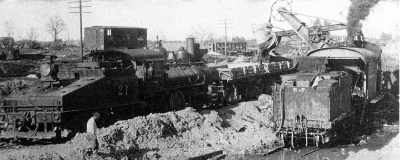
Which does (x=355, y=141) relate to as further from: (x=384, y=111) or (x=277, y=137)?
(x=384, y=111)

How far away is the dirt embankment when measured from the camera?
9.76 metres

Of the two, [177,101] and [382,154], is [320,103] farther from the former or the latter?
[177,101]

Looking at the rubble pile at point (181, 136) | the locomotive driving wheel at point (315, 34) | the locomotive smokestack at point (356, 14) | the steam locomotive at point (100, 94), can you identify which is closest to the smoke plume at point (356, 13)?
the locomotive smokestack at point (356, 14)

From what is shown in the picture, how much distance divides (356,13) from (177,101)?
34.3ft

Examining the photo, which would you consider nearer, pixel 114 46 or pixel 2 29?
pixel 114 46

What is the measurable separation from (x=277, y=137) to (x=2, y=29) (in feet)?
293

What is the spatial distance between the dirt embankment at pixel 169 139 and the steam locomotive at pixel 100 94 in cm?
82

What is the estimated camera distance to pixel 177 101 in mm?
16266

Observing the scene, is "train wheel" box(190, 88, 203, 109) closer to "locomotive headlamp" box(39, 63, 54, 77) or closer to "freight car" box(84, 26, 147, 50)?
"locomotive headlamp" box(39, 63, 54, 77)

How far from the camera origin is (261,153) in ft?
37.9

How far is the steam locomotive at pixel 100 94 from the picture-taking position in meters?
10.9

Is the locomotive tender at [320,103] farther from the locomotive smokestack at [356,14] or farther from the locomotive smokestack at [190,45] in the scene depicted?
the locomotive smokestack at [190,45]

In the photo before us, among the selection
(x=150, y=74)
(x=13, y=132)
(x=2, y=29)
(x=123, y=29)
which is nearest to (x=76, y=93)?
(x=13, y=132)

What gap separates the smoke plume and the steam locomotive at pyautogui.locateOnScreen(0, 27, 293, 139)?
6787 millimetres
